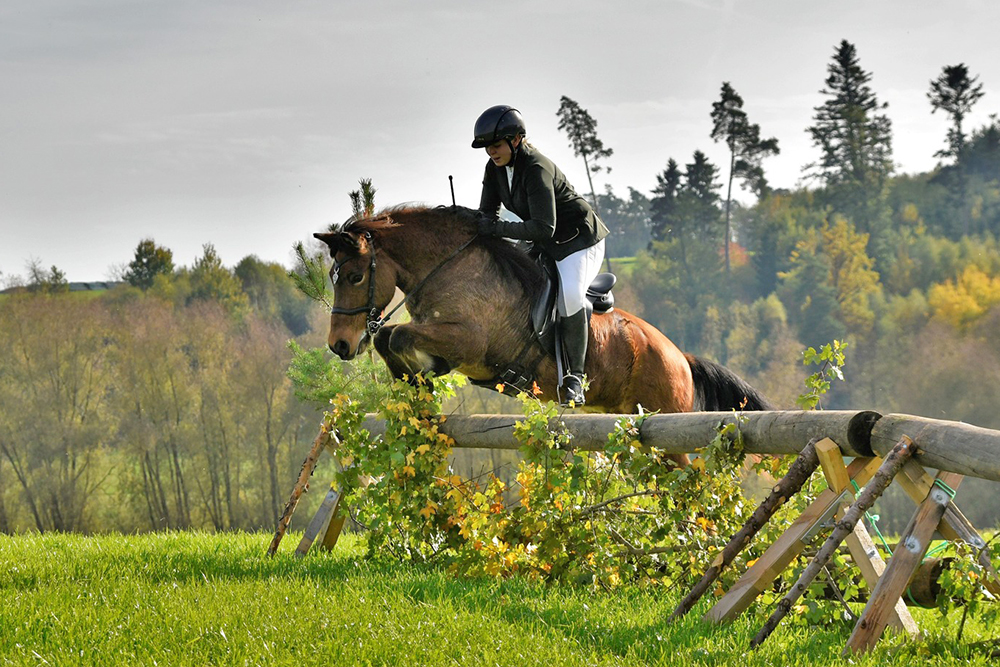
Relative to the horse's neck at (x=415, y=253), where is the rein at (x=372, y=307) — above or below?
below

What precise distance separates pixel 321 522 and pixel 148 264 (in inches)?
2267

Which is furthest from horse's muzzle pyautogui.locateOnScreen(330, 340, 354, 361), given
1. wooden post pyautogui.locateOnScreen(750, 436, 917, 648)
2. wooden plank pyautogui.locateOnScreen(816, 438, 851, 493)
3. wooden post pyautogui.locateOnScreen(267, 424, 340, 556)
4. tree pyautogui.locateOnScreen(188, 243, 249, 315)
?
tree pyautogui.locateOnScreen(188, 243, 249, 315)

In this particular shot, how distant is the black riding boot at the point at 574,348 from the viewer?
698 centimetres

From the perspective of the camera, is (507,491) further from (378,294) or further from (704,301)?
(704,301)

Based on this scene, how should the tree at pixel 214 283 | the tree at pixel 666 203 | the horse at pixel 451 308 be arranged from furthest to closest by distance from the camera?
1. the tree at pixel 666 203
2. the tree at pixel 214 283
3. the horse at pixel 451 308

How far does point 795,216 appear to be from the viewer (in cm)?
8031

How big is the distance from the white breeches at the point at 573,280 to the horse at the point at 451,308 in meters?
0.23

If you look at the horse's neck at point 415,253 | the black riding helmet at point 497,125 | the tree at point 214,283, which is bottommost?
the horse's neck at point 415,253

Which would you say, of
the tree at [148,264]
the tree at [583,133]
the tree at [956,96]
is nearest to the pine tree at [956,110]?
the tree at [956,96]

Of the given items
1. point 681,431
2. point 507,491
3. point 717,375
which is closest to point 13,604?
point 507,491

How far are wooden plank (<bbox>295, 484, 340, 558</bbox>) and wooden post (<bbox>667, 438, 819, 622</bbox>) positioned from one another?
10.0 feet

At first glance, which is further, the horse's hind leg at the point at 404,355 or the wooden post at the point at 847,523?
the horse's hind leg at the point at 404,355

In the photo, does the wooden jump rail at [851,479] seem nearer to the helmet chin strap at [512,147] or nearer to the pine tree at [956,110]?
the helmet chin strap at [512,147]

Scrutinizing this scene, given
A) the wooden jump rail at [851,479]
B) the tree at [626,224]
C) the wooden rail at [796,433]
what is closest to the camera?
the wooden rail at [796,433]
